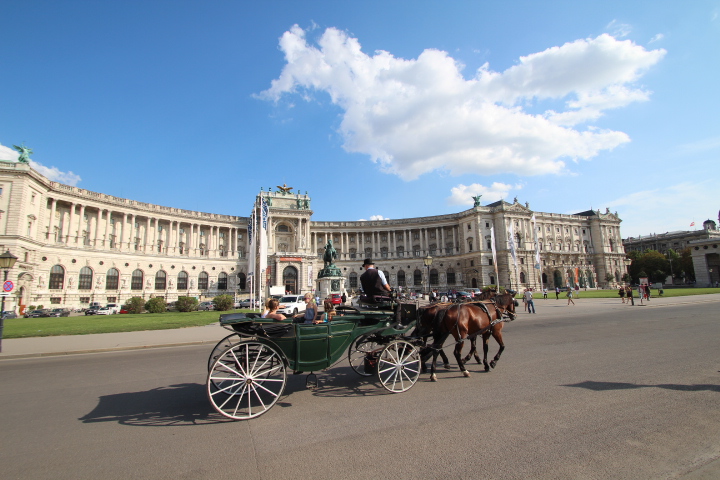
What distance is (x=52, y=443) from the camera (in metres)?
4.74

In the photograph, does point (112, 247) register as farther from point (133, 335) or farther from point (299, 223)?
point (133, 335)

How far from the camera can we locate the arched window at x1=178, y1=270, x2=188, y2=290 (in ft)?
204

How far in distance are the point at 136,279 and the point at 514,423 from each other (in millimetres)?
64811

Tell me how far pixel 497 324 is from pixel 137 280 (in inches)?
2469

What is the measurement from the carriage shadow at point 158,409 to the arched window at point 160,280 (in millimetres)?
60409

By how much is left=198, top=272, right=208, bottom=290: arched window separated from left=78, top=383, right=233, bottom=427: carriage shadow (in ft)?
205

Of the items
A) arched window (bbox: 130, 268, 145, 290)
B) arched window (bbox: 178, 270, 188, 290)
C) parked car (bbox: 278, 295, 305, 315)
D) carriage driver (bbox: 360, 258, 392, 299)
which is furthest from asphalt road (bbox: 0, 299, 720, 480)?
arched window (bbox: 178, 270, 188, 290)

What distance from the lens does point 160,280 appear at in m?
59.9

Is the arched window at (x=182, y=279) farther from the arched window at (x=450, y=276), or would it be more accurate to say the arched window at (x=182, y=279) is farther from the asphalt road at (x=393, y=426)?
the asphalt road at (x=393, y=426)

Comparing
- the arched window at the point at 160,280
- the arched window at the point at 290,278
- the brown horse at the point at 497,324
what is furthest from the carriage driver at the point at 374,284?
the arched window at the point at 160,280

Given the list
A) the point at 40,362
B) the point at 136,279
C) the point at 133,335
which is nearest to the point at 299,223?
the point at 136,279

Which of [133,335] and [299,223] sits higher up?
[299,223]

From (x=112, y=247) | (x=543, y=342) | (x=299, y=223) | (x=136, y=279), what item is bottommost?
(x=543, y=342)

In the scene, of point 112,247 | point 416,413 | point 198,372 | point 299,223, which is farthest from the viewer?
point 299,223
